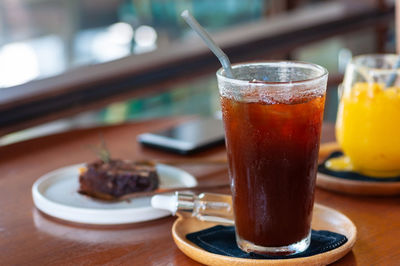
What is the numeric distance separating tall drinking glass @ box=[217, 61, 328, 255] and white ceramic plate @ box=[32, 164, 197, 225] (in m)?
0.21

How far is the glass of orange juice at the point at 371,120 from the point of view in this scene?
1122 millimetres

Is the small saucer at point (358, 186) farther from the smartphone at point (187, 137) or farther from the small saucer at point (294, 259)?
the smartphone at point (187, 137)

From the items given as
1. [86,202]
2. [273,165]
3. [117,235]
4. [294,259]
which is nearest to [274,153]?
[273,165]

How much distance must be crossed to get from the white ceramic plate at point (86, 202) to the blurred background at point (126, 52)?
764 millimetres

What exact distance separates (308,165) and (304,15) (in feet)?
9.61

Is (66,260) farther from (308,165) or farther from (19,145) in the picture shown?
(19,145)

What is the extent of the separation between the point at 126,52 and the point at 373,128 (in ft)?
6.61

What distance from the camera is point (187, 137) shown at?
1.44m

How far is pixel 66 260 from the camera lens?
90 centimetres

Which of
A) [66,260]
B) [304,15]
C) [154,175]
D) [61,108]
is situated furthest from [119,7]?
[66,260]

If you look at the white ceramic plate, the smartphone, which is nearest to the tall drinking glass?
the white ceramic plate

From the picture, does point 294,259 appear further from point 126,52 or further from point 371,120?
point 126,52

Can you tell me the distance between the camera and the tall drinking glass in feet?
2.71

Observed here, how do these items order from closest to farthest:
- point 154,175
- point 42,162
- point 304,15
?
point 154,175 → point 42,162 → point 304,15
